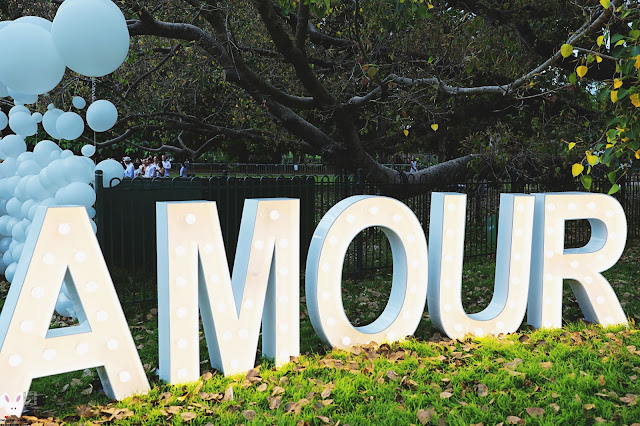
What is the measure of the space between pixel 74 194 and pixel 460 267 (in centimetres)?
465

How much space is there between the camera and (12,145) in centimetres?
839

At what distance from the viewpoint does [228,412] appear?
406 centimetres

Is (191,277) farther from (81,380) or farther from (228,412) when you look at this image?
(81,380)

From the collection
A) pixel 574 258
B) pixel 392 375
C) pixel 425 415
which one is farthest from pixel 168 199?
pixel 425 415

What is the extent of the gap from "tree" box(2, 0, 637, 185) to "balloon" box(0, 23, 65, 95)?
10.0 ft

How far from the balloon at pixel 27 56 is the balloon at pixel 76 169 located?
1.53 metres

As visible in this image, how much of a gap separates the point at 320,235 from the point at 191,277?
1315 mm

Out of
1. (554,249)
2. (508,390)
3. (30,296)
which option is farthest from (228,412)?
(554,249)

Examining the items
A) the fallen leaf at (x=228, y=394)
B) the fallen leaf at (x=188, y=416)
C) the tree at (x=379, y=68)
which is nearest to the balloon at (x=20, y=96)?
the tree at (x=379, y=68)

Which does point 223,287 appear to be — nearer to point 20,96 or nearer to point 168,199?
point 20,96

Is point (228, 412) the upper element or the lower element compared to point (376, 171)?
lower

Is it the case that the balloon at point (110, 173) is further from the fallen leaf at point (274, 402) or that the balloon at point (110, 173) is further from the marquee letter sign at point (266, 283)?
the fallen leaf at point (274, 402)

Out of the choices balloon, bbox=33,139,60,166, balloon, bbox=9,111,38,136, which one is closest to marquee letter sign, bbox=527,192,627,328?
balloon, bbox=33,139,60,166

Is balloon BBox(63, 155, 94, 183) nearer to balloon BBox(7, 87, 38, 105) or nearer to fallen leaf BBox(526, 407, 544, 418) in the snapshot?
balloon BBox(7, 87, 38, 105)
